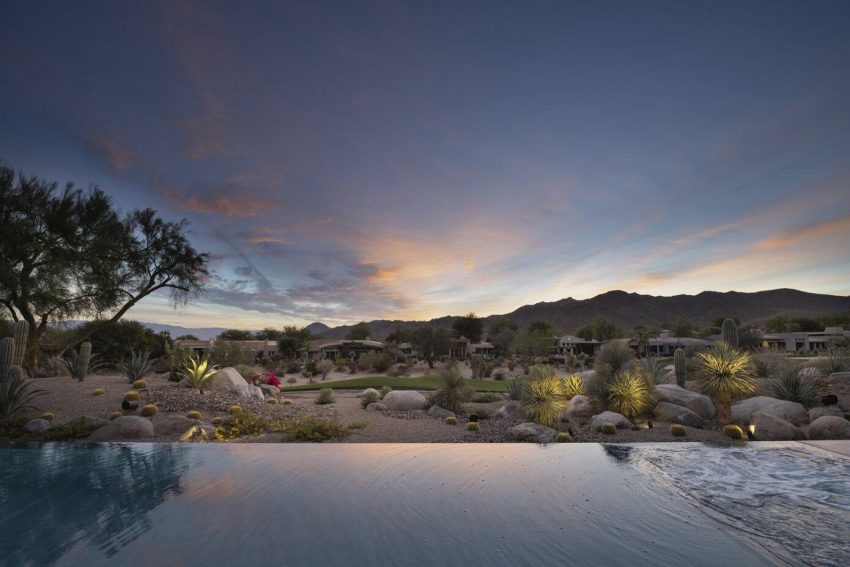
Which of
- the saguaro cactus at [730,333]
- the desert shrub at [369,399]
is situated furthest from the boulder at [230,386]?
the saguaro cactus at [730,333]

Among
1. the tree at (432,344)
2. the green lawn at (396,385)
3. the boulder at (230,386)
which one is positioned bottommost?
the green lawn at (396,385)

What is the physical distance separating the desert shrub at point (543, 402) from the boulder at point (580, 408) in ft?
2.88

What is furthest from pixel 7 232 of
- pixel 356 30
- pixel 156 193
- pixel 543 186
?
pixel 543 186

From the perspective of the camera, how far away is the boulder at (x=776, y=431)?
9195mm

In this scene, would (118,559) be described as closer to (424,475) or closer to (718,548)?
(424,475)

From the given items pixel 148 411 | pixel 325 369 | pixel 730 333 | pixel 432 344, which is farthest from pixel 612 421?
pixel 432 344

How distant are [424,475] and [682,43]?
12.9 meters

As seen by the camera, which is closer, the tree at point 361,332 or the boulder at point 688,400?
the boulder at point 688,400

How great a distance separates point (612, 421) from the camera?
10.4 metres

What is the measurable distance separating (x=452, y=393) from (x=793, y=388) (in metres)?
10.2

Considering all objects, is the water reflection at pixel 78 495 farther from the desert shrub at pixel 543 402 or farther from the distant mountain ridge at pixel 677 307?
the distant mountain ridge at pixel 677 307

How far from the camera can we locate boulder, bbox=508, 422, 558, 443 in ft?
28.7

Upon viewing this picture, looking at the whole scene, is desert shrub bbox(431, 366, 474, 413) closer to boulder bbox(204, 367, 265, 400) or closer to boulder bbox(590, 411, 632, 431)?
boulder bbox(590, 411, 632, 431)

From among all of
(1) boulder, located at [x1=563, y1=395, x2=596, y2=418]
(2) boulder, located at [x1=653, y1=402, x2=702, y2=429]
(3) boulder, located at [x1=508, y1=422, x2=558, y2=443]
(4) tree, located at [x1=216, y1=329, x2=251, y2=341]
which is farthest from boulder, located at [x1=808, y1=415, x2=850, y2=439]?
(4) tree, located at [x1=216, y1=329, x2=251, y2=341]
